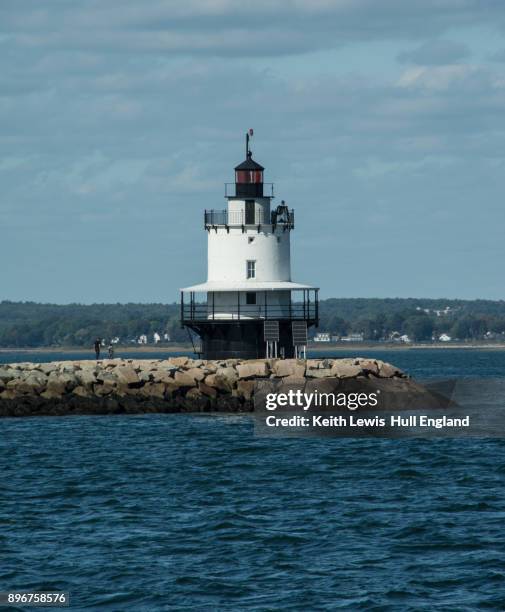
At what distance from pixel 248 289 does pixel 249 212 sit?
305cm

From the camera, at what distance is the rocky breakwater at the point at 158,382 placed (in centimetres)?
4750

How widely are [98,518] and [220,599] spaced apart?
6.88 meters

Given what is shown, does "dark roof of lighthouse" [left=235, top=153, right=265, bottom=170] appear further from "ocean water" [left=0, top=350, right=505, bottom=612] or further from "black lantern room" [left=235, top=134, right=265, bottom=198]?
"ocean water" [left=0, top=350, right=505, bottom=612]

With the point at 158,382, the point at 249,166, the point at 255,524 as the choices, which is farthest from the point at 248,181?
the point at 255,524

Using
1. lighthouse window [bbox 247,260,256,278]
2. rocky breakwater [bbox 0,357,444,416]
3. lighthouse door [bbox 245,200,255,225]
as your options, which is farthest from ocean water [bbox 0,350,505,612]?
lighthouse door [bbox 245,200,255,225]

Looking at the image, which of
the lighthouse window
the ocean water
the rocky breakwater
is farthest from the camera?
the lighthouse window

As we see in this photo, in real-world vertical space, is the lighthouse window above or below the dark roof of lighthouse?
below

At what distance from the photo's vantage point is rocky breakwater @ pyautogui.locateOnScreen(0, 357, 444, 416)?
47.5 m

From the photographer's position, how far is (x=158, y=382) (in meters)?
48.0

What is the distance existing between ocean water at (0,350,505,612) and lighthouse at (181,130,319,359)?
11287mm

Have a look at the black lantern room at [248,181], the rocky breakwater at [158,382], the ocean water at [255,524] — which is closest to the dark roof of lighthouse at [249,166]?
A: the black lantern room at [248,181]

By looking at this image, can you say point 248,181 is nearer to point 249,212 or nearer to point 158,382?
point 249,212

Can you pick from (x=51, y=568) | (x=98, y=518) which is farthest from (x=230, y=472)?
(x=51, y=568)

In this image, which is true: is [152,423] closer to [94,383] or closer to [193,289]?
[94,383]
